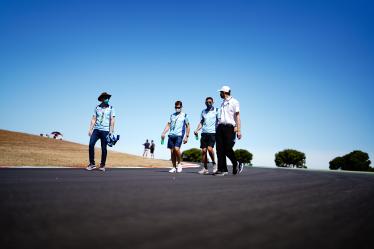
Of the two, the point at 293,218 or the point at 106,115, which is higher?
the point at 106,115

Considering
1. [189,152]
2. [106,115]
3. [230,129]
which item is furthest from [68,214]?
[189,152]

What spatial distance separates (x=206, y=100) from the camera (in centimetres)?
963

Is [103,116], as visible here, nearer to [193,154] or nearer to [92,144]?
[92,144]

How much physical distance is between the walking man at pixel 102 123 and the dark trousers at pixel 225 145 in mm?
3351

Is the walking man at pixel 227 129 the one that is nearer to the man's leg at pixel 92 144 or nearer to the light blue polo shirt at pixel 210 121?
the light blue polo shirt at pixel 210 121

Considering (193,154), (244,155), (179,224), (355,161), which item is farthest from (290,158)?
(179,224)

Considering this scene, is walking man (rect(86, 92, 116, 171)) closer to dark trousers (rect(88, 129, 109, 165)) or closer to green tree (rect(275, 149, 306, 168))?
dark trousers (rect(88, 129, 109, 165))

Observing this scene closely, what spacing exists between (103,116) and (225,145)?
12.3 ft

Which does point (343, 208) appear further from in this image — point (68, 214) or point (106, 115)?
point (106, 115)

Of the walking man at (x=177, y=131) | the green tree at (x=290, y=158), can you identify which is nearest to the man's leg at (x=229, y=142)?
the walking man at (x=177, y=131)

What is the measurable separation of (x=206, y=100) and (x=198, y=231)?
8046 mm

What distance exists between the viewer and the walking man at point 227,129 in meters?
8.34

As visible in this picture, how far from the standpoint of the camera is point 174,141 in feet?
33.3
